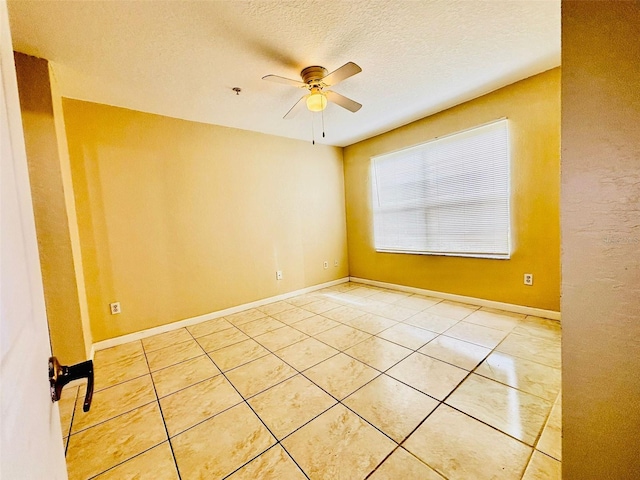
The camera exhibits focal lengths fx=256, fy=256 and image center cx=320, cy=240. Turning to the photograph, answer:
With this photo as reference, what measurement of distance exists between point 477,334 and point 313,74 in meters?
2.74

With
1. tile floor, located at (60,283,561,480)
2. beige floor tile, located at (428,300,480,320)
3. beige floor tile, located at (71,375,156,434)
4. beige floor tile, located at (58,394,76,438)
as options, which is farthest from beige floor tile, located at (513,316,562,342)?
beige floor tile, located at (58,394,76,438)

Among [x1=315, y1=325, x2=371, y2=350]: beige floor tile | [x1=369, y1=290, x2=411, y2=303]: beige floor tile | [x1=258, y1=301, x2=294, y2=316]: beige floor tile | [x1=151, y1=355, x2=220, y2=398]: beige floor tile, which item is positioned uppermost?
[x1=258, y1=301, x2=294, y2=316]: beige floor tile

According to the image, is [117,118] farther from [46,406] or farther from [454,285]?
[454,285]

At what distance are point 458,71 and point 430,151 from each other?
1.13 meters

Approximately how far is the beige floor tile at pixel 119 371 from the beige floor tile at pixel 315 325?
4.61ft

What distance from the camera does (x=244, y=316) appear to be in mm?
3232

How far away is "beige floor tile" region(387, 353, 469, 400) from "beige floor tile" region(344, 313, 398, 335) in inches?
23.4

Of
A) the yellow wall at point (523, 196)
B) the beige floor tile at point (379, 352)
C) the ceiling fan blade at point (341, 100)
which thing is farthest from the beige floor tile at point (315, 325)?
the ceiling fan blade at point (341, 100)

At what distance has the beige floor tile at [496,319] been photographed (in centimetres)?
255

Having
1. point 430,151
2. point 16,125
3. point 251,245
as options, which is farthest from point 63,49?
point 430,151

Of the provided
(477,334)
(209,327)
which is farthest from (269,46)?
(477,334)

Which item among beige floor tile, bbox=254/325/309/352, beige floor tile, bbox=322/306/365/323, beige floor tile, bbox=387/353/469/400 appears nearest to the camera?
beige floor tile, bbox=387/353/469/400

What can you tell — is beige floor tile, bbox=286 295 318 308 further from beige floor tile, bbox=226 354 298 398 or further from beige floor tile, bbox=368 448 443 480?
beige floor tile, bbox=368 448 443 480

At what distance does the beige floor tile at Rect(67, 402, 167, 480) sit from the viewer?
1.28 metres
